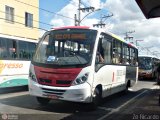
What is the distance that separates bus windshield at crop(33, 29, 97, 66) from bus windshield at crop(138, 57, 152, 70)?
22.8 meters

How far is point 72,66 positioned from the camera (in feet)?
35.2

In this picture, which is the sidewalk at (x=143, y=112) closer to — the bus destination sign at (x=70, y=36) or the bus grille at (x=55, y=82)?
the bus grille at (x=55, y=82)

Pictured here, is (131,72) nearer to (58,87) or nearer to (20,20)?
(58,87)

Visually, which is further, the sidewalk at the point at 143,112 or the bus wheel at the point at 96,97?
the bus wheel at the point at 96,97

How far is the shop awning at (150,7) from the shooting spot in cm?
1207

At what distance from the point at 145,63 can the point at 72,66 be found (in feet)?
80.1

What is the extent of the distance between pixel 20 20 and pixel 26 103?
23865 millimetres

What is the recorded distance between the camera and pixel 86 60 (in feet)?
36.1

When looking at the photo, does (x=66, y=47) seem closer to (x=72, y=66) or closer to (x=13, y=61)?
(x=72, y=66)

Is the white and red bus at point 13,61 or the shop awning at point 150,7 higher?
the shop awning at point 150,7

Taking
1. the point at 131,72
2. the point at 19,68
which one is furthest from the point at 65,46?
the point at 131,72

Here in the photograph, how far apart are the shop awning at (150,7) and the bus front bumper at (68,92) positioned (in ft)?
11.9

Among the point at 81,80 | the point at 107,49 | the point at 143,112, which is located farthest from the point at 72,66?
the point at 143,112

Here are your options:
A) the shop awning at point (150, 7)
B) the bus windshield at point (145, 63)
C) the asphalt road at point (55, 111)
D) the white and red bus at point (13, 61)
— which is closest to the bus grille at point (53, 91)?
the asphalt road at point (55, 111)
